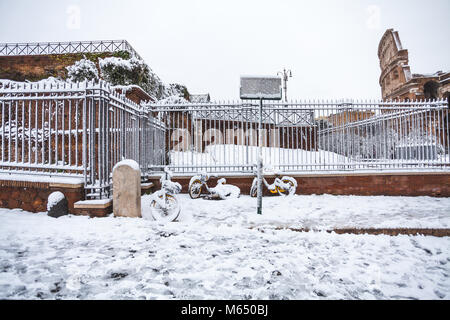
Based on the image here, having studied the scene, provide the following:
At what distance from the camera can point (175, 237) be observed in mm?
3500

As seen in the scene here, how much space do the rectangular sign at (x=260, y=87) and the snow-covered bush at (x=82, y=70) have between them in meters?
12.3

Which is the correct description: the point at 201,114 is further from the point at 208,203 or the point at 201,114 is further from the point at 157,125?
the point at 208,203

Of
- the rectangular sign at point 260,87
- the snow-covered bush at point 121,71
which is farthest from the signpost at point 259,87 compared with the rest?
the snow-covered bush at point 121,71

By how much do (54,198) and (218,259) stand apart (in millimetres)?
3732

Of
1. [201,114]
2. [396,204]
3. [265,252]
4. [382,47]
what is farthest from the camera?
[382,47]

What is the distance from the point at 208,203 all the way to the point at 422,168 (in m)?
6.85

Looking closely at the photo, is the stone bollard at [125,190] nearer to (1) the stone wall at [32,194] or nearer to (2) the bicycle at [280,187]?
(1) the stone wall at [32,194]

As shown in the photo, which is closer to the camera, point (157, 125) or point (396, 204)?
point (396, 204)

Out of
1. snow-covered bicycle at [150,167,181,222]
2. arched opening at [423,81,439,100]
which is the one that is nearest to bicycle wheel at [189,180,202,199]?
snow-covered bicycle at [150,167,181,222]

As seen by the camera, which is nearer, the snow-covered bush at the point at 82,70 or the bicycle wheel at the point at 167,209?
the bicycle wheel at the point at 167,209

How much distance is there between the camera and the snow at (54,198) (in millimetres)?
4387

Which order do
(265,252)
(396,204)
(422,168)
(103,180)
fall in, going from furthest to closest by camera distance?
(422,168) < (396,204) < (103,180) < (265,252)
